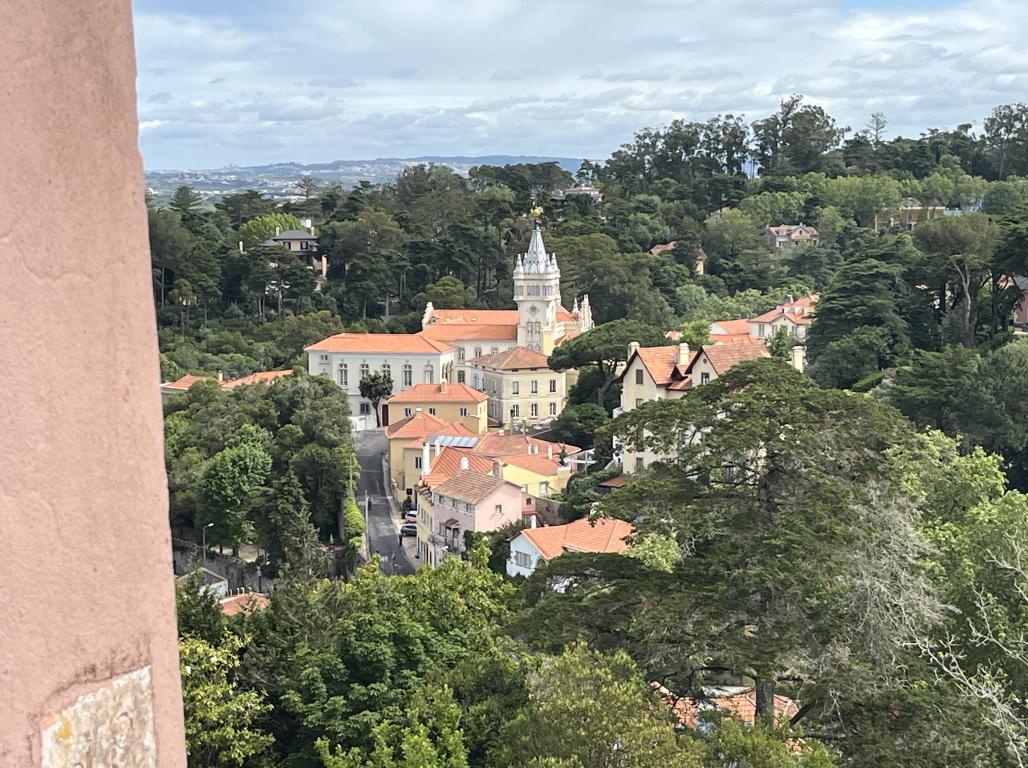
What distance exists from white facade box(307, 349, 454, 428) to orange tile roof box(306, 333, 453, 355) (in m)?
0.15

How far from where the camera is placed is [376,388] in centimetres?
4450

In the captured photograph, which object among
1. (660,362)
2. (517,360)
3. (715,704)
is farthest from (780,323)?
(715,704)

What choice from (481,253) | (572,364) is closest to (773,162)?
(481,253)

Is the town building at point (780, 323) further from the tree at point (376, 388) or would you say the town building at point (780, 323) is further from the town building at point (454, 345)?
the tree at point (376, 388)

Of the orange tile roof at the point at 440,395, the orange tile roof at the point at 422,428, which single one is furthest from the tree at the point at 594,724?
the orange tile roof at the point at 440,395

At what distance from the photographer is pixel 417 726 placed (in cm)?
925

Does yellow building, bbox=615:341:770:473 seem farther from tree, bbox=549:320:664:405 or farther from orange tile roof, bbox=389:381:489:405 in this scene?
orange tile roof, bbox=389:381:489:405

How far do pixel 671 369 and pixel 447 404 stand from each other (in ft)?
42.8

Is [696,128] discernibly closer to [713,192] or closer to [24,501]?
[713,192]

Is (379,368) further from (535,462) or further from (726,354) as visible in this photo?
(726,354)

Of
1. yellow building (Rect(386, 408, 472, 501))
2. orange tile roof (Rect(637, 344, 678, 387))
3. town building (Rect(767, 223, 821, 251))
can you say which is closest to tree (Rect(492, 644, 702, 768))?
orange tile roof (Rect(637, 344, 678, 387))

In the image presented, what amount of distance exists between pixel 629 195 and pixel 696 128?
46.7 feet

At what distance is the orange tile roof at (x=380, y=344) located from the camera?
47.0 meters

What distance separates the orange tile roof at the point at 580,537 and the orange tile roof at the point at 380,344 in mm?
23514
